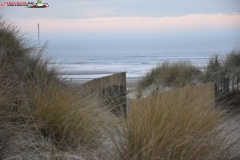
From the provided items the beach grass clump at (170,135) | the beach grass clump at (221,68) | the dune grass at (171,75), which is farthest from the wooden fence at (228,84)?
the beach grass clump at (170,135)

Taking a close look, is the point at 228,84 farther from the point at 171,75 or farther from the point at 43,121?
the point at 43,121

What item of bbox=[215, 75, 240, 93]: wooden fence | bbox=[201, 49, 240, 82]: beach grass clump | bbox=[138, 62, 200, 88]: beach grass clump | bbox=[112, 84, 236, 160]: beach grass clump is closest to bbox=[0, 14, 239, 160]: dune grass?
bbox=[112, 84, 236, 160]: beach grass clump

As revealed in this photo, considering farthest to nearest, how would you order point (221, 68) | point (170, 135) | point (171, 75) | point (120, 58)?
point (120, 58)
point (171, 75)
point (221, 68)
point (170, 135)

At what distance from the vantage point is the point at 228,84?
10289mm

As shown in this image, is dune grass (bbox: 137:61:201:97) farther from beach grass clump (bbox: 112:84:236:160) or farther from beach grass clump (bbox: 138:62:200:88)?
beach grass clump (bbox: 112:84:236:160)

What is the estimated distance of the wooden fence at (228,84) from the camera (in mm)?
10046

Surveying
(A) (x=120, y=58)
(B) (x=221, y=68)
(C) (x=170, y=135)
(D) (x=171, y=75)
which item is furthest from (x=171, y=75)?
(A) (x=120, y=58)

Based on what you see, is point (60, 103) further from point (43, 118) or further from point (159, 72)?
point (159, 72)

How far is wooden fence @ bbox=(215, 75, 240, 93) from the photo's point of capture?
396 inches

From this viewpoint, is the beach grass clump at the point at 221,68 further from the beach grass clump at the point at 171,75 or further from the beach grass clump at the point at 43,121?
the beach grass clump at the point at 43,121

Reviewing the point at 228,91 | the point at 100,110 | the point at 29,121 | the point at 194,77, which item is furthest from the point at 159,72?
the point at 29,121

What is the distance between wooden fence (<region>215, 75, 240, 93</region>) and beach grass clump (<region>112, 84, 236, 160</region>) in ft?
20.0

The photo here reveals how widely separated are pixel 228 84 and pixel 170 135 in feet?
23.4

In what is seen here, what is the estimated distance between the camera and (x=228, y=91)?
10.0 meters
